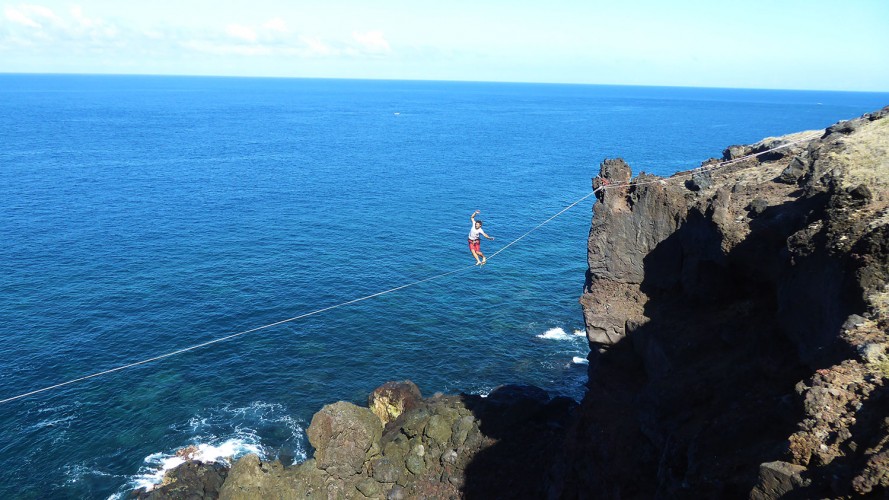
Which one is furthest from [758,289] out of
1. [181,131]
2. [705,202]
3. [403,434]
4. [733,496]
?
[181,131]

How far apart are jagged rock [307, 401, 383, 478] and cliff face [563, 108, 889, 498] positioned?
12485 millimetres

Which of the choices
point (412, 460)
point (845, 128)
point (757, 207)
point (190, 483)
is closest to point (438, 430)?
point (412, 460)

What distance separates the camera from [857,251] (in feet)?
63.6

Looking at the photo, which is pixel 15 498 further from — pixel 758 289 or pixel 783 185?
pixel 783 185

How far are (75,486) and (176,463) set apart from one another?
18.3ft

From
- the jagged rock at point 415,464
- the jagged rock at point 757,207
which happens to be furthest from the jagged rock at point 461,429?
the jagged rock at point 757,207

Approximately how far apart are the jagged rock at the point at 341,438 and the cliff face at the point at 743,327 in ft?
41.0

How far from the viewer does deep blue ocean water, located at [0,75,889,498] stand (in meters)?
39.8

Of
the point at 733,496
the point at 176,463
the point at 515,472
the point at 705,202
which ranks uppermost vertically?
the point at 705,202

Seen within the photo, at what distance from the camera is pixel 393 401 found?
39188 mm

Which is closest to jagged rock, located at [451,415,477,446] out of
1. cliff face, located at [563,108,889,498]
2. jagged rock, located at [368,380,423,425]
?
jagged rock, located at [368,380,423,425]

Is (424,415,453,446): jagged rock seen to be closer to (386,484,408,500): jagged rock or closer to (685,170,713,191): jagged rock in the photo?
(386,484,408,500): jagged rock

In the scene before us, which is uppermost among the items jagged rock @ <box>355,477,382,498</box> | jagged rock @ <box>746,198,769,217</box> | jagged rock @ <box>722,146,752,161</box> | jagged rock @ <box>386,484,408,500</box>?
jagged rock @ <box>722,146,752,161</box>

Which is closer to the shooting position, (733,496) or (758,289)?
(733,496)
